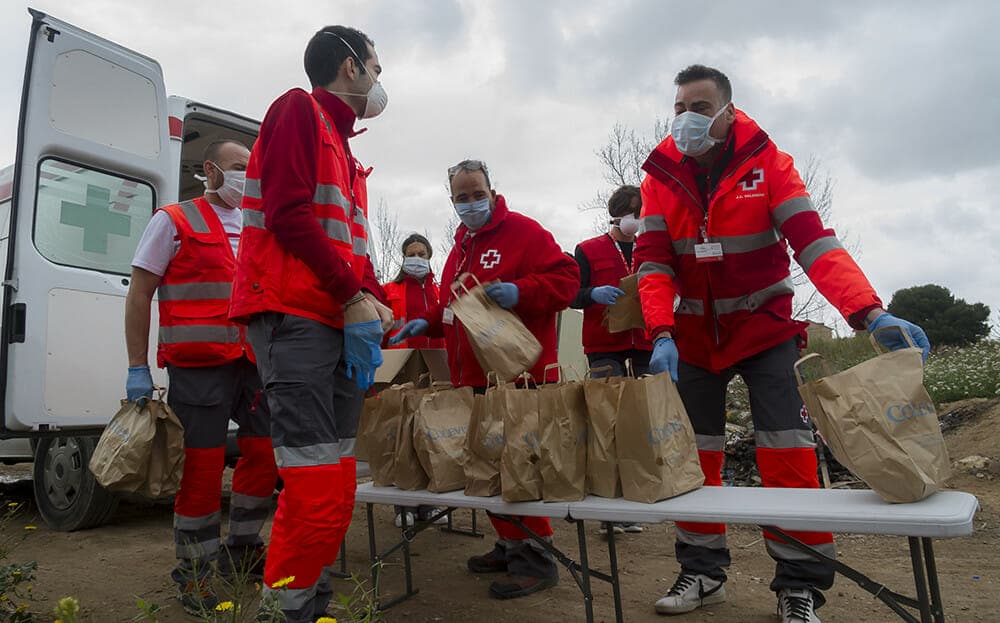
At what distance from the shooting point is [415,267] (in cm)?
561

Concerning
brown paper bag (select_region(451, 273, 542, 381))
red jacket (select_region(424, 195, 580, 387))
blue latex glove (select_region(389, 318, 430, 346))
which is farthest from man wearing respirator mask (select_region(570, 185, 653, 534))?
brown paper bag (select_region(451, 273, 542, 381))

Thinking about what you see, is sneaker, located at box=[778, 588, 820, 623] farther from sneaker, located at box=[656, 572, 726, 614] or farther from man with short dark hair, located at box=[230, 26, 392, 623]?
man with short dark hair, located at box=[230, 26, 392, 623]

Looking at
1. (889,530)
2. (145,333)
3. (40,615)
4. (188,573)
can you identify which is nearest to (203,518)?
(188,573)

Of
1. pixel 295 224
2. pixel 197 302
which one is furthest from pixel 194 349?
pixel 295 224

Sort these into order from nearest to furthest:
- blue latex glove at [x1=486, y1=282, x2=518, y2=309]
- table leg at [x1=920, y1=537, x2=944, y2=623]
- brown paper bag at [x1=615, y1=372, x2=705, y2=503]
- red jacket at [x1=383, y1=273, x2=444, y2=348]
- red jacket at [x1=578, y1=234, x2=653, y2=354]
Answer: table leg at [x1=920, y1=537, x2=944, y2=623] < brown paper bag at [x1=615, y1=372, x2=705, y2=503] < blue latex glove at [x1=486, y1=282, x2=518, y2=309] < red jacket at [x1=578, y1=234, x2=653, y2=354] < red jacket at [x1=383, y1=273, x2=444, y2=348]

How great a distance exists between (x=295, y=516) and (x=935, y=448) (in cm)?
189

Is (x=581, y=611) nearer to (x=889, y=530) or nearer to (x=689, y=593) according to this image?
(x=689, y=593)

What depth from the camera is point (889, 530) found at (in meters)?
1.90

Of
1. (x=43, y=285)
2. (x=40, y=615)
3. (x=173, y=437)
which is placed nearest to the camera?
(x=40, y=615)

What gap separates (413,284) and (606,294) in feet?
6.99

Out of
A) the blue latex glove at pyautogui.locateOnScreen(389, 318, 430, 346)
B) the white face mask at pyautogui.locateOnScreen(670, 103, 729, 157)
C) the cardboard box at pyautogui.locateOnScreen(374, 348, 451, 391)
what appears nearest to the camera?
the white face mask at pyautogui.locateOnScreen(670, 103, 729, 157)

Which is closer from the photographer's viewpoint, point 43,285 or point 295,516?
point 295,516

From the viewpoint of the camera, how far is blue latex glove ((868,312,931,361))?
7.14ft

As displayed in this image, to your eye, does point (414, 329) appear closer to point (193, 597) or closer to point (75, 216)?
point (193, 597)
